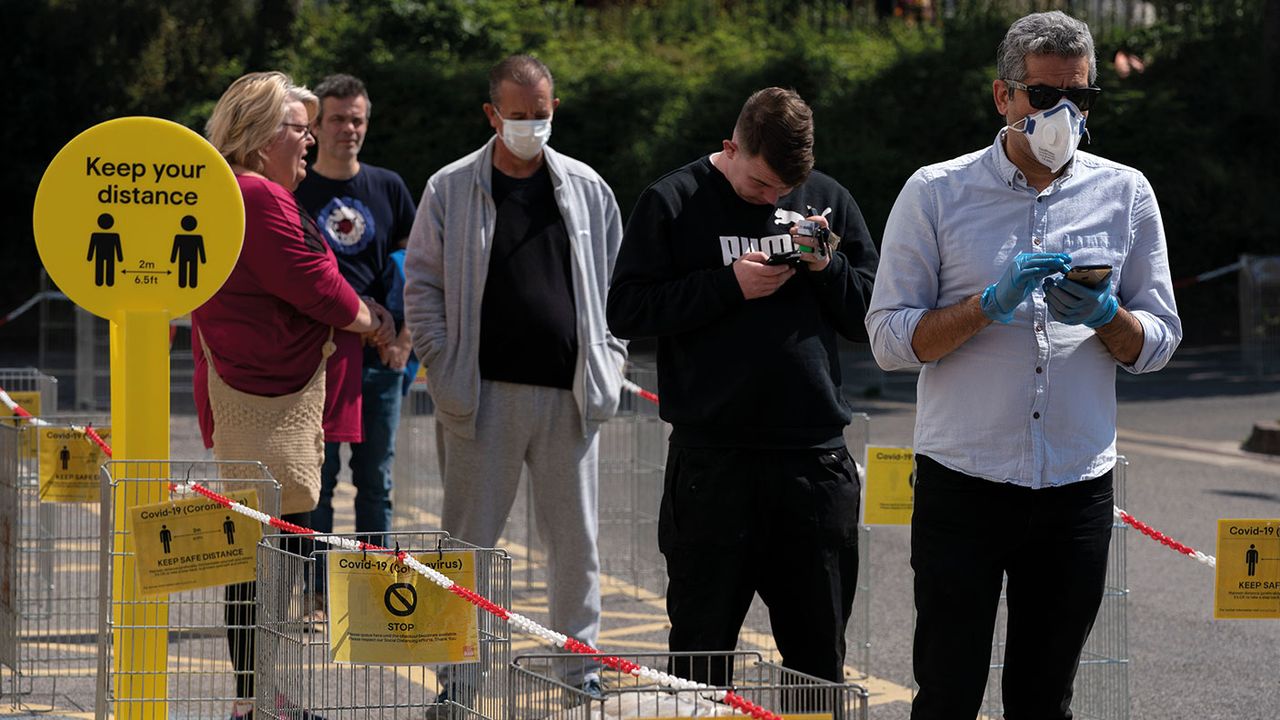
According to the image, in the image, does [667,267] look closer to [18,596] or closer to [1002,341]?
[1002,341]

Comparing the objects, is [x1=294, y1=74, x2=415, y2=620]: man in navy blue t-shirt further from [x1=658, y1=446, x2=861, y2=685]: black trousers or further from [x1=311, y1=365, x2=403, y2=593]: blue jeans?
[x1=658, y1=446, x2=861, y2=685]: black trousers

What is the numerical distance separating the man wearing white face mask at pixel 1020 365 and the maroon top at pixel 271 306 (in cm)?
225

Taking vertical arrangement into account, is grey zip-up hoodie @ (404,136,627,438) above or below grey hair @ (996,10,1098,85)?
below

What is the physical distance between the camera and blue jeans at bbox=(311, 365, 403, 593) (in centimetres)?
713

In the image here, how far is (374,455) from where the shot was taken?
7.18 metres

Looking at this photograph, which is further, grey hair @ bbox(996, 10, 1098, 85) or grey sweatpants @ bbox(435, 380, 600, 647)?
grey sweatpants @ bbox(435, 380, 600, 647)

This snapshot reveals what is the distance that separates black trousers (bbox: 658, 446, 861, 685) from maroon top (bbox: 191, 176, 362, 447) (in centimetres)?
157

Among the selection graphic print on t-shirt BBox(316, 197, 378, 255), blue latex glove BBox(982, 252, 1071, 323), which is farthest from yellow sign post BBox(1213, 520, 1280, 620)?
graphic print on t-shirt BBox(316, 197, 378, 255)

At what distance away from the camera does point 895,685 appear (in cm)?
635

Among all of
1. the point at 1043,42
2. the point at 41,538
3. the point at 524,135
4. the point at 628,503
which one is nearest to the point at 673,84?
the point at 628,503

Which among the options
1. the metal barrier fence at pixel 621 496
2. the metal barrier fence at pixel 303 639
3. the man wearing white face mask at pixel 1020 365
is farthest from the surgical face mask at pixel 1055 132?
the metal barrier fence at pixel 621 496

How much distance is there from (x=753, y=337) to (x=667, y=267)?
0.33 meters

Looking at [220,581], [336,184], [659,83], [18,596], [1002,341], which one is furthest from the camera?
[659,83]

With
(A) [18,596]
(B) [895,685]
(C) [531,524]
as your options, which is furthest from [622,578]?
(A) [18,596]
